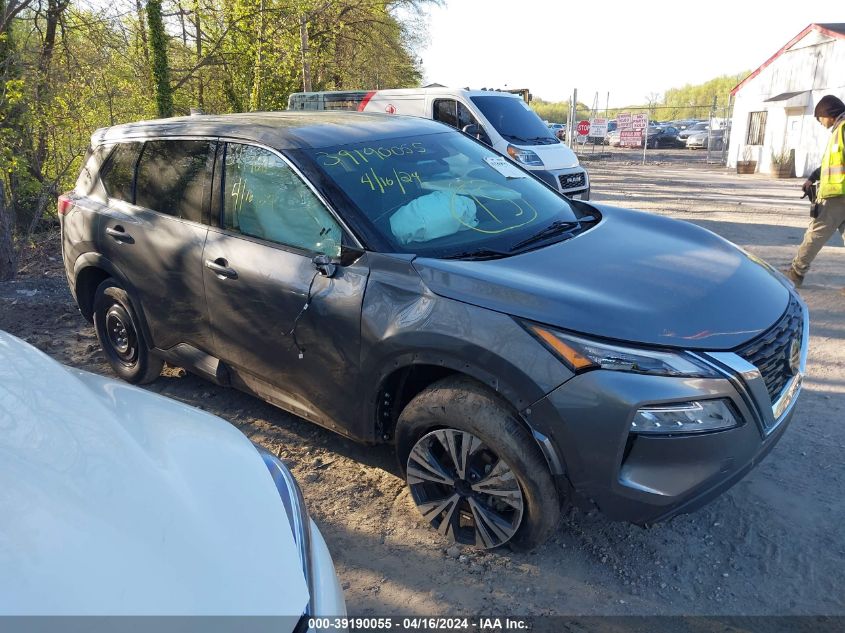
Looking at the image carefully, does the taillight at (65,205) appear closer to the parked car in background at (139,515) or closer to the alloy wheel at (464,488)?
the parked car in background at (139,515)

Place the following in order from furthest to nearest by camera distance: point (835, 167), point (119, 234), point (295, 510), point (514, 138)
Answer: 1. point (514, 138)
2. point (835, 167)
3. point (119, 234)
4. point (295, 510)

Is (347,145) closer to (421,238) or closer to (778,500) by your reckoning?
(421,238)

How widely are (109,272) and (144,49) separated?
12.6 metres

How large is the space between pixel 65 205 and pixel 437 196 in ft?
9.55

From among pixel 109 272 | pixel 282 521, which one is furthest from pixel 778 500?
pixel 109 272

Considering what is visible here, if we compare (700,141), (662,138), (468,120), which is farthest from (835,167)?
(662,138)

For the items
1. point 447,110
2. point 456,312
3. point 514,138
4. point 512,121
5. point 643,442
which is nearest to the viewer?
point 643,442

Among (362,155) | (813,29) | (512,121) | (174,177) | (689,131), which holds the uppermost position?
(813,29)

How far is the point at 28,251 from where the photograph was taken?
377 inches

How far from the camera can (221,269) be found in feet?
11.0

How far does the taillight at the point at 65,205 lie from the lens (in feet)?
14.7

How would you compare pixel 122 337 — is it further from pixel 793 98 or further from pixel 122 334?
pixel 793 98

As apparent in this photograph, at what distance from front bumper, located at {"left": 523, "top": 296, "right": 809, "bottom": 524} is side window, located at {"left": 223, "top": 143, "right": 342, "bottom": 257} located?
1316 mm

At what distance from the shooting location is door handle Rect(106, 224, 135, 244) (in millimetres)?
3961
